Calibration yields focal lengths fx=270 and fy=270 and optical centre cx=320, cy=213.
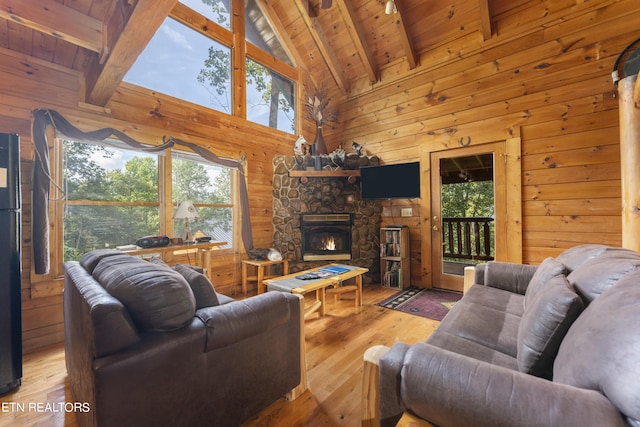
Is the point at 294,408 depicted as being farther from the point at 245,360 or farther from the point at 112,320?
the point at 112,320

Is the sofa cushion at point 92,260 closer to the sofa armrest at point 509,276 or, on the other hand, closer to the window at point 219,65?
the window at point 219,65

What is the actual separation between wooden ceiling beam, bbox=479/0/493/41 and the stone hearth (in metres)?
2.63

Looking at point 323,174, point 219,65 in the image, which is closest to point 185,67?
point 219,65

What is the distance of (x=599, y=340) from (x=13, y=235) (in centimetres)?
310

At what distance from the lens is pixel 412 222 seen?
4.34 m

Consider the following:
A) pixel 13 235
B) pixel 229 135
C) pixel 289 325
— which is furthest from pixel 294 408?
pixel 229 135

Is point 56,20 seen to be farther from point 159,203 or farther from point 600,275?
point 600,275

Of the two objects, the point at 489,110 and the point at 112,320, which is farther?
the point at 489,110

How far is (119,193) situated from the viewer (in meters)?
3.00

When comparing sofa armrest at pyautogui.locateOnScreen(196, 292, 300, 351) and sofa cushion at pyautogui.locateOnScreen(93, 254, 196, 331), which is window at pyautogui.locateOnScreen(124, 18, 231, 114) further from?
sofa armrest at pyautogui.locateOnScreen(196, 292, 300, 351)

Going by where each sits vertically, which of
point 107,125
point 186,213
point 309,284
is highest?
point 107,125

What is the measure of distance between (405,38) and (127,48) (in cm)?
365

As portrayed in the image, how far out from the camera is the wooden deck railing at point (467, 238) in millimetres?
3803

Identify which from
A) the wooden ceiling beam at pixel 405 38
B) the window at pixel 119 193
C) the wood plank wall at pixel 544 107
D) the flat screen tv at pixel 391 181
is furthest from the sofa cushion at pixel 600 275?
the wooden ceiling beam at pixel 405 38
